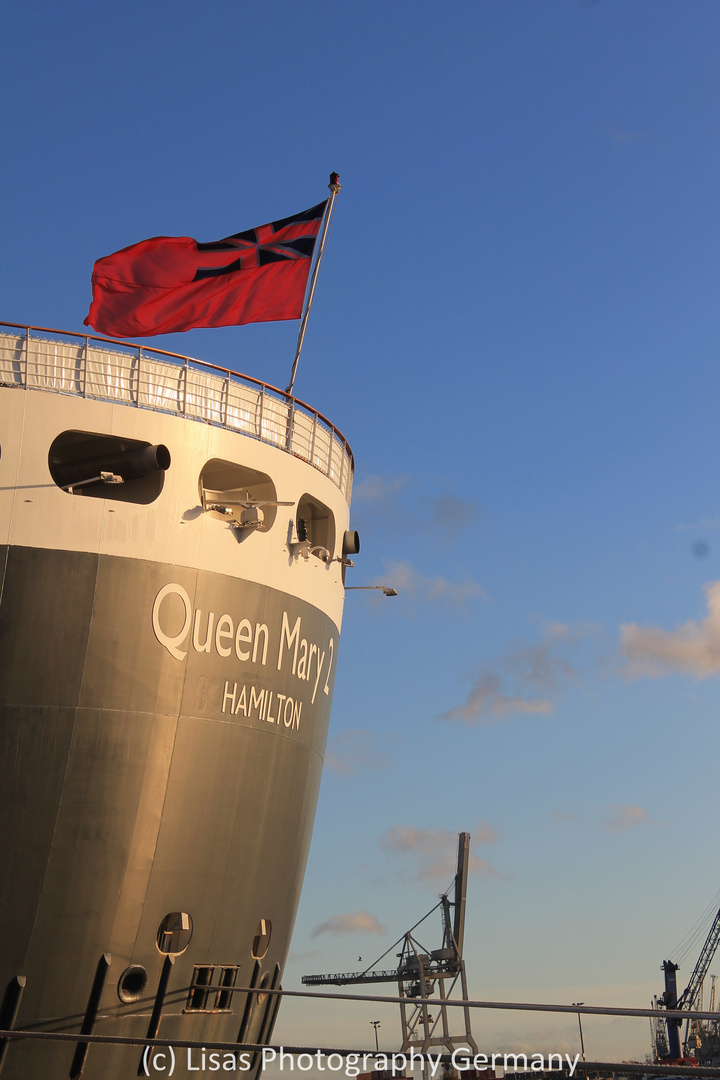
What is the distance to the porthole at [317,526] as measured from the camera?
18203mm

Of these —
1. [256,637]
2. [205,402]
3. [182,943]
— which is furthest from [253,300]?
[182,943]

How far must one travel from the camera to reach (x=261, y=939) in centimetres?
1600

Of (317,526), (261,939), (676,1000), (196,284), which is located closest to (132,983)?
(261,939)

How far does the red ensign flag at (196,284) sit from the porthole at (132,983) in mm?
9682

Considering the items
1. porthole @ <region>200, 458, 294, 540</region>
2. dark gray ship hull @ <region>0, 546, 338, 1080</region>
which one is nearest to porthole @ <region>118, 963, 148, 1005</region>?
dark gray ship hull @ <region>0, 546, 338, 1080</region>

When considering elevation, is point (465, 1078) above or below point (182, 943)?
below

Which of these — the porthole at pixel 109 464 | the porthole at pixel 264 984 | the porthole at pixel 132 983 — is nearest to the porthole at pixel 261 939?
the porthole at pixel 264 984

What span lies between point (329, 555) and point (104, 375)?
206 inches

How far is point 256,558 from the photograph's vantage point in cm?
1606

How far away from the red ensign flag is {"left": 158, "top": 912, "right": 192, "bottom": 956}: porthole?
9.10 m

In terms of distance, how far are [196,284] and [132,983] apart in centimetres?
1095

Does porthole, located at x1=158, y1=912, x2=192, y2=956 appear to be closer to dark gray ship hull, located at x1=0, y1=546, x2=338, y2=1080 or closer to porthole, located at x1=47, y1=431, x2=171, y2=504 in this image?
dark gray ship hull, located at x1=0, y1=546, x2=338, y2=1080

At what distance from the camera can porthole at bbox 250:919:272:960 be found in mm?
15869

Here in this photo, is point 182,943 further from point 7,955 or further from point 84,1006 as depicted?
point 7,955
